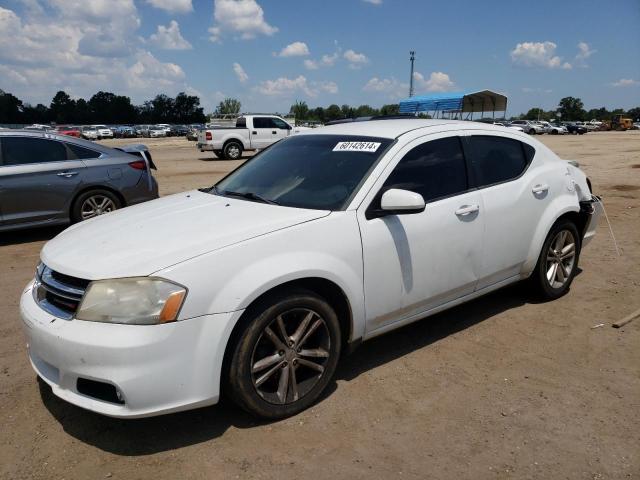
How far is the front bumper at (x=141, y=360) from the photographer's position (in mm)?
2490

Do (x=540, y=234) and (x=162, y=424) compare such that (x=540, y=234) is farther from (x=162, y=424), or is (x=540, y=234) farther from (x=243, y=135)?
(x=243, y=135)

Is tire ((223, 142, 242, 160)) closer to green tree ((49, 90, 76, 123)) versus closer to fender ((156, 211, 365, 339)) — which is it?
fender ((156, 211, 365, 339))

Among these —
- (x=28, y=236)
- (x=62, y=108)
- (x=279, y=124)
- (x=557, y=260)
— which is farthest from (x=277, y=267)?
(x=62, y=108)

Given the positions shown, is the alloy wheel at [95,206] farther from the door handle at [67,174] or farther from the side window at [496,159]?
the side window at [496,159]

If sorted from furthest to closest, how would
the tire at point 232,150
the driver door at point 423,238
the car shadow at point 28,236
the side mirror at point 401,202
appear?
the tire at point 232,150
the car shadow at point 28,236
the driver door at point 423,238
the side mirror at point 401,202

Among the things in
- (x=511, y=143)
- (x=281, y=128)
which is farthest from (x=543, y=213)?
(x=281, y=128)

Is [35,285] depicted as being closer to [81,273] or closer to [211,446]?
[81,273]

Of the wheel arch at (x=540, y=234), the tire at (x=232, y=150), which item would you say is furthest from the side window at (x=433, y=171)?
the tire at (x=232, y=150)

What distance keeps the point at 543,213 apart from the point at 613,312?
3.51ft

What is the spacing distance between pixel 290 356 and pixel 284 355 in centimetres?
4

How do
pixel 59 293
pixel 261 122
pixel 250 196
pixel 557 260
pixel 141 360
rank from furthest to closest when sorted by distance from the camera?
pixel 261 122 < pixel 557 260 < pixel 250 196 < pixel 59 293 < pixel 141 360

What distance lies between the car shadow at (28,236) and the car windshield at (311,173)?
4.77 metres

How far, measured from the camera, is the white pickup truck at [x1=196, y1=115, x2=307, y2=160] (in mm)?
21312

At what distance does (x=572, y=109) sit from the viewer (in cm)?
11388
